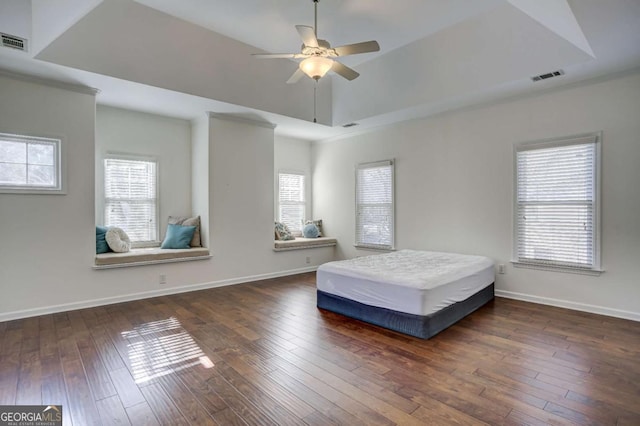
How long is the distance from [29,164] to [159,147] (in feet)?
5.90

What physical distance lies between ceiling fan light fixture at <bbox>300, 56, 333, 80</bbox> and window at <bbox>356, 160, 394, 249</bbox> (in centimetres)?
289

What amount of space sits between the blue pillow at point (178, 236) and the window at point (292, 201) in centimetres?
207

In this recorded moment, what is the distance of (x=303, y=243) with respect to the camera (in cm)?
623

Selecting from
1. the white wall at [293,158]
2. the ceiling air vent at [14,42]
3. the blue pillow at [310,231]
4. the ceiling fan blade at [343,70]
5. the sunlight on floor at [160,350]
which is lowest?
the sunlight on floor at [160,350]

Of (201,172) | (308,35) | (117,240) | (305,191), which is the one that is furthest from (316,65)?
(305,191)

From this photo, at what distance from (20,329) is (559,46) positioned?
633 cm

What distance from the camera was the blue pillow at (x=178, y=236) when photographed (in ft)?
16.3

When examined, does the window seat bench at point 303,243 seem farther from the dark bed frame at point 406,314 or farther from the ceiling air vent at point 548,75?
the ceiling air vent at point 548,75

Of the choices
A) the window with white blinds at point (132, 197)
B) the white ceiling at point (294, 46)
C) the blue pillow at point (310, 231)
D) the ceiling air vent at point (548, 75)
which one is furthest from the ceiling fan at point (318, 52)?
the blue pillow at point (310, 231)

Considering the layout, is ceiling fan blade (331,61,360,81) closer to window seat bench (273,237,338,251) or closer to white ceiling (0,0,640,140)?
white ceiling (0,0,640,140)

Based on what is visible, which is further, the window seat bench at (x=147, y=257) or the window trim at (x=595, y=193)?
the window seat bench at (x=147, y=257)

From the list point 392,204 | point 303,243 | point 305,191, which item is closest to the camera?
point 392,204

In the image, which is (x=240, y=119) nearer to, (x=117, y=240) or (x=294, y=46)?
(x=294, y=46)

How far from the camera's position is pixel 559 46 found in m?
3.37
